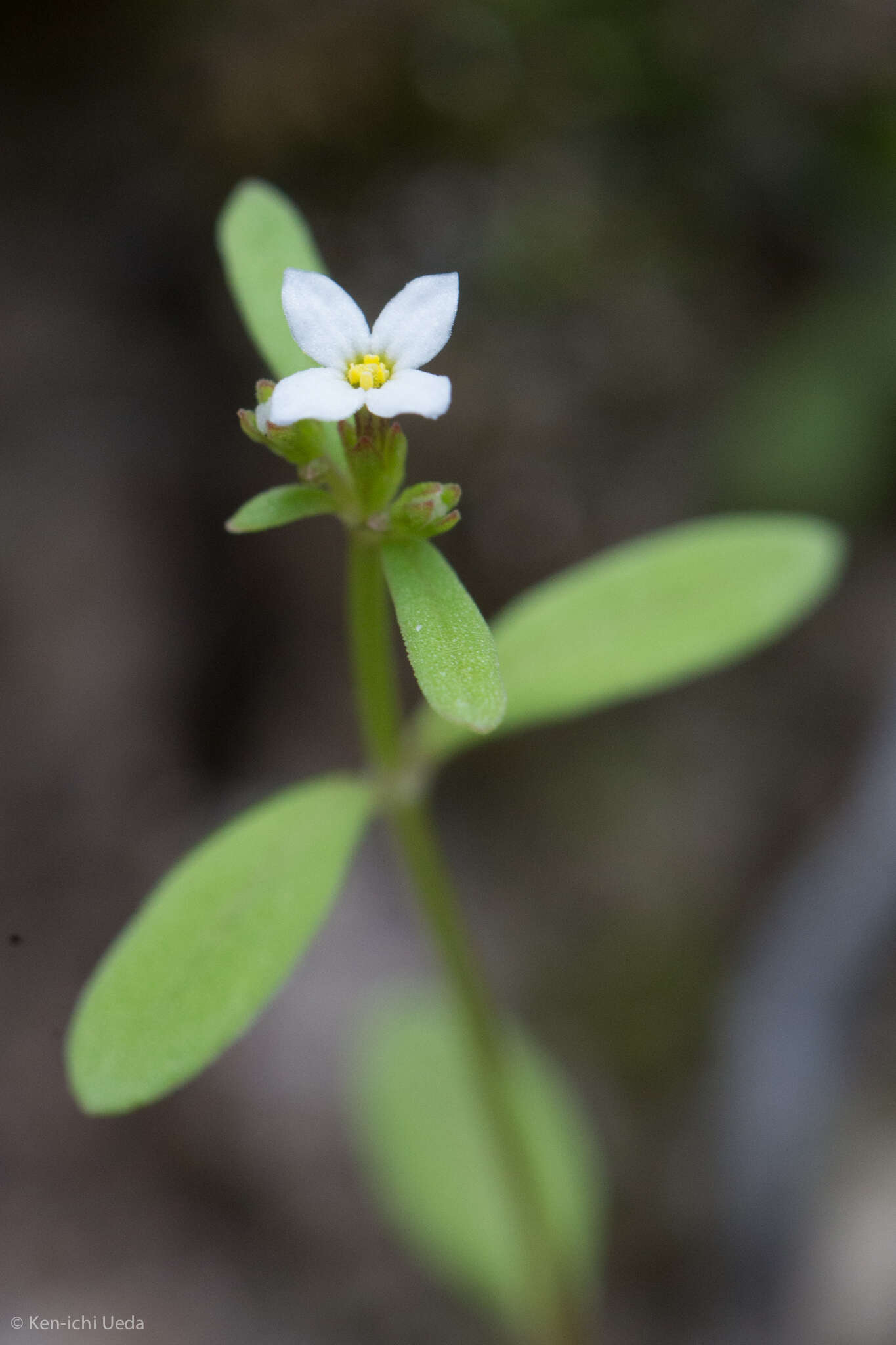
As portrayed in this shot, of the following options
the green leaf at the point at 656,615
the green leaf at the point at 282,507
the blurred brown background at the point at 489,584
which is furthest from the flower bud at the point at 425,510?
the blurred brown background at the point at 489,584

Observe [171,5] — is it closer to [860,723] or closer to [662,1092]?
[860,723]

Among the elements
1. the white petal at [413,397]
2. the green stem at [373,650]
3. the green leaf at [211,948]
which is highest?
the green stem at [373,650]

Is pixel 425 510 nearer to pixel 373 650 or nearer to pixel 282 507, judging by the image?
pixel 282 507

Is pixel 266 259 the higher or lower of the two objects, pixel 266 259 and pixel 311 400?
the higher

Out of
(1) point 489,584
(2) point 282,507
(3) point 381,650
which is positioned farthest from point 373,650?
(1) point 489,584

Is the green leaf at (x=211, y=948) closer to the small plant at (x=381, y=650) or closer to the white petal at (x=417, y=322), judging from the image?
the small plant at (x=381, y=650)

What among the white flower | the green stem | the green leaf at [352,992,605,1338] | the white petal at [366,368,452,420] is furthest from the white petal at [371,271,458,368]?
the green leaf at [352,992,605,1338]
